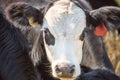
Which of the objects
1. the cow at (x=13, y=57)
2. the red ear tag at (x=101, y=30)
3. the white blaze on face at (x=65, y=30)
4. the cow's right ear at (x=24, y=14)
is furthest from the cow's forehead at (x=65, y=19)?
the cow at (x=13, y=57)

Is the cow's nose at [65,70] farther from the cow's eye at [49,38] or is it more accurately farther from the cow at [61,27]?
the cow's eye at [49,38]

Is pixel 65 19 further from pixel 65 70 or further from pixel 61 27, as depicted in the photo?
pixel 65 70

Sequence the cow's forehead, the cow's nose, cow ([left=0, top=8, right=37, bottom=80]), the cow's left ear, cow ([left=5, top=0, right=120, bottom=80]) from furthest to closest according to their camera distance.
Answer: the cow's left ear, the cow's forehead, cow ([left=5, top=0, right=120, bottom=80]), the cow's nose, cow ([left=0, top=8, right=37, bottom=80])

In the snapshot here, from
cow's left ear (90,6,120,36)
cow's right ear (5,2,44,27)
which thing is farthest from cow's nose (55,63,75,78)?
cow's left ear (90,6,120,36)

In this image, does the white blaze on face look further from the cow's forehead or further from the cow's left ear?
the cow's left ear

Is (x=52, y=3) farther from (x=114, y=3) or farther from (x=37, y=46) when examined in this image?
(x=114, y=3)

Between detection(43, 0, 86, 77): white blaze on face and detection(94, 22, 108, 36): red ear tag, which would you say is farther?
detection(94, 22, 108, 36): red ear tag

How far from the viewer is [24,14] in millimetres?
9719

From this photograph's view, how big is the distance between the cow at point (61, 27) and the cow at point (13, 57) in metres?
0.37

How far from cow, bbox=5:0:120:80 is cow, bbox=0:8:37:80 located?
0.37m

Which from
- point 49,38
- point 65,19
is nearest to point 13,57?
point 49,38

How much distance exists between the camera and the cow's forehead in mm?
9539

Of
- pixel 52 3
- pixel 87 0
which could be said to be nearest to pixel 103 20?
pixel 52 3

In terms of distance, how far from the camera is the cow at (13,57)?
8758mm
